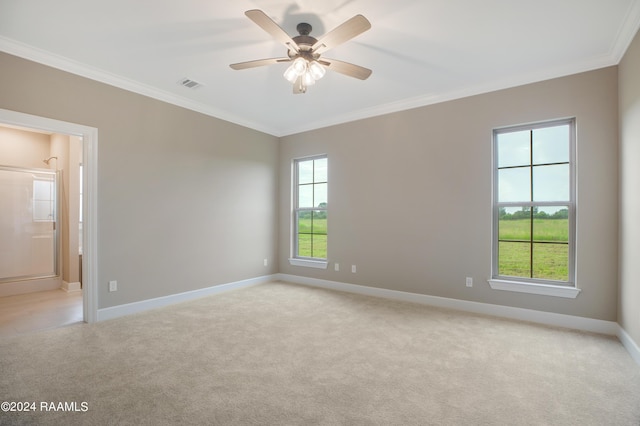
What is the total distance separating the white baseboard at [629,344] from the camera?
2.39 metres

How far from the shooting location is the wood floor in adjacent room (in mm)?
3137

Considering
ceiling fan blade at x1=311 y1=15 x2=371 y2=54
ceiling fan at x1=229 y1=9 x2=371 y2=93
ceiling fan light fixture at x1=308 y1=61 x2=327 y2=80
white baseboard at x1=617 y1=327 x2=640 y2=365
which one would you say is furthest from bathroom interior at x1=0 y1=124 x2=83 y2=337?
white baseboard at x1=617 y1=327 x2=640 y2=365

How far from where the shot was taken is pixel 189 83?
3.59 metres

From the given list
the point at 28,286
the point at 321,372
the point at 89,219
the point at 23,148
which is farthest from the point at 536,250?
the point at 23,148

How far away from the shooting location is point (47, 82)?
297 centimetres

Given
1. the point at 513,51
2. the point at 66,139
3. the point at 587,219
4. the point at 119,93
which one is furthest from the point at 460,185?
the point at 66,139

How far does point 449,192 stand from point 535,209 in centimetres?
96

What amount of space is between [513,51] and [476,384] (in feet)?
10.0

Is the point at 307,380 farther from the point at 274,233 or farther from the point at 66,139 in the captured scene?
the point at 66,139

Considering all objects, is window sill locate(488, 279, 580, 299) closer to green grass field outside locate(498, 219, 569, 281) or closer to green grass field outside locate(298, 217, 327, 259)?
green grass field outside locate(498, 219, 569, 281)

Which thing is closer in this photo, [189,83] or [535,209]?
[535,209]

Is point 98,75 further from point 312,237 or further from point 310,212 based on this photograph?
→ point 312,237

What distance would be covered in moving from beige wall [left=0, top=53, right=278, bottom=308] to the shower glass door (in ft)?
8.29

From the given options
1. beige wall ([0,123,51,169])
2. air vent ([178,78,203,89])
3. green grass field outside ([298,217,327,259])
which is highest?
air vent ([178,78,203,89])
